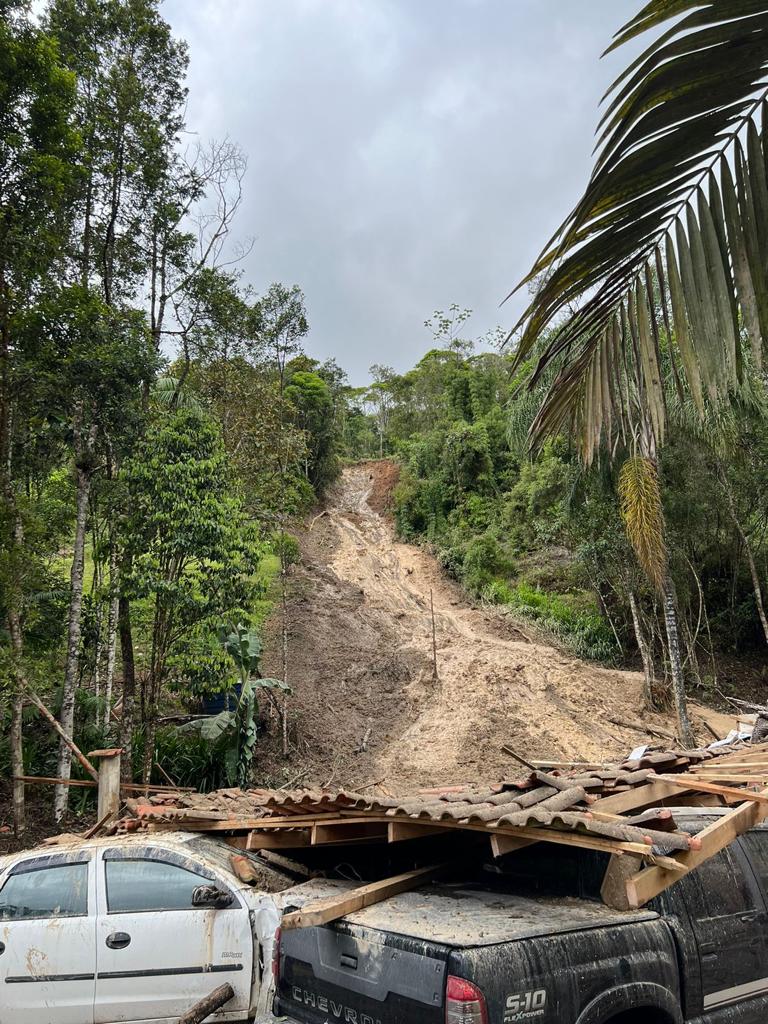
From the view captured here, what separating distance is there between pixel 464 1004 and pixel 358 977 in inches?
25.7

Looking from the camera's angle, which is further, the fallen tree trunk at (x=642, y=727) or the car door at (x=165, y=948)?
the fallen tree trunk at (x=642, y=727)

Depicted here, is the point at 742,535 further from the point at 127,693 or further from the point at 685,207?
the point at 685,207

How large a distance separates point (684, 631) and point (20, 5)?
18.2 m

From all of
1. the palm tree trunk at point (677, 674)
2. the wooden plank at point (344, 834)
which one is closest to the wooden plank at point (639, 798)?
the wooden plank at point (344, 834)

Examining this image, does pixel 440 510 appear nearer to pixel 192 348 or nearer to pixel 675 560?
pixel 675 560

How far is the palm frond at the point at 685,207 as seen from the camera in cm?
185

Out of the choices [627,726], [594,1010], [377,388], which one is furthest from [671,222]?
[377,388]

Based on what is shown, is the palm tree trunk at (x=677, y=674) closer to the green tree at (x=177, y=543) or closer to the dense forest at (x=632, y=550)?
the dense forest at (x=632, y=550)

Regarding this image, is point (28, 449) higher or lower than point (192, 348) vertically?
lower

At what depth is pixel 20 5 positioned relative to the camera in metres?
8.45

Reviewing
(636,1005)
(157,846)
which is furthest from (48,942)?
(636,1005)

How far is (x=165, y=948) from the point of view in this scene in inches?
187

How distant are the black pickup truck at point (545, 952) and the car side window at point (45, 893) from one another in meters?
2.03

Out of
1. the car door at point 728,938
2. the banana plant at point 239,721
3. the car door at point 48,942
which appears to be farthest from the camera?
the banana plant at point 239,721
